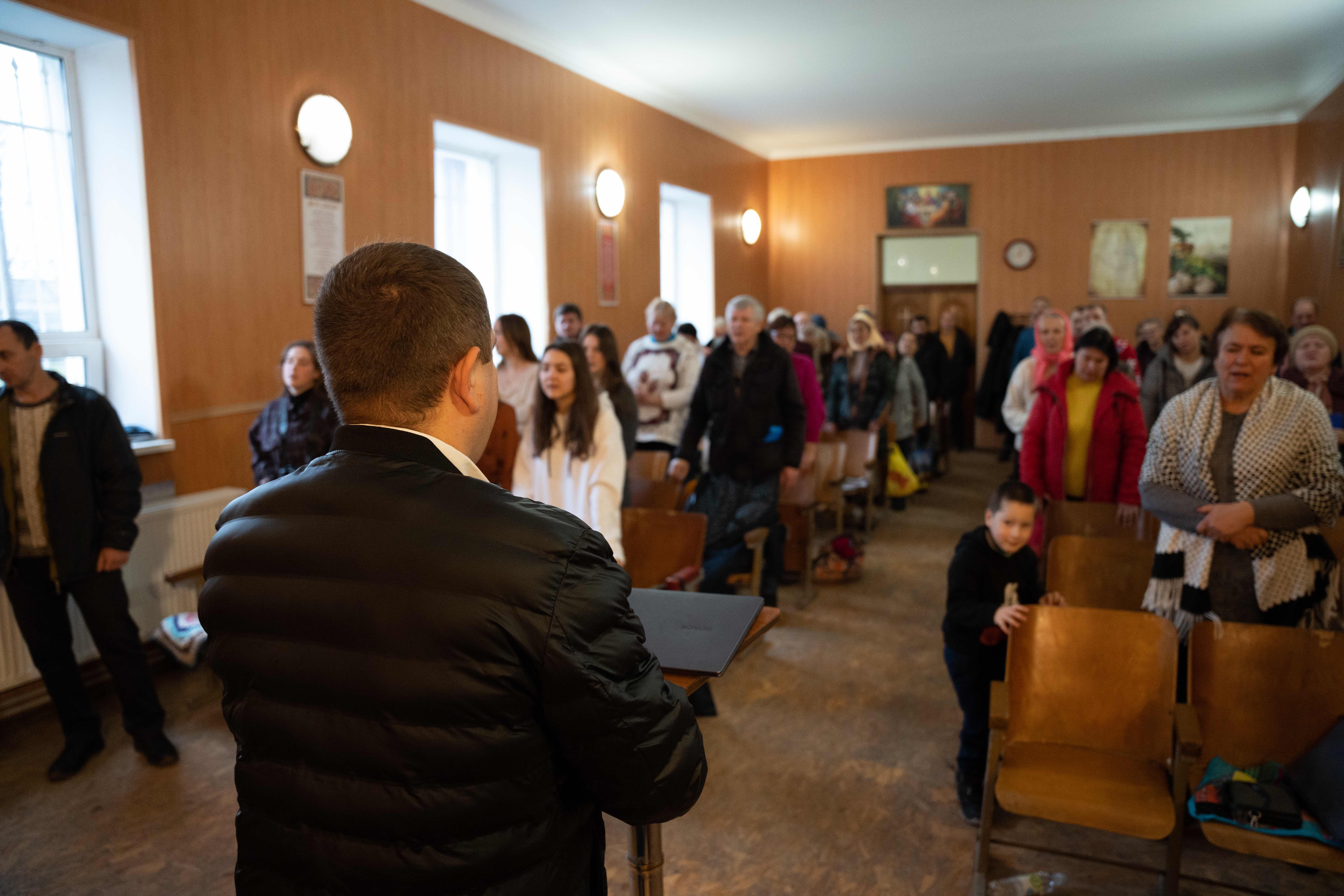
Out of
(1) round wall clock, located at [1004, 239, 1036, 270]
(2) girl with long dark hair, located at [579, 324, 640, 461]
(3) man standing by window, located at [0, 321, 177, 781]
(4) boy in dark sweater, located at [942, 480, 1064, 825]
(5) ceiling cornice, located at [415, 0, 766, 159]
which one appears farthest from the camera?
(1) round wall clock, located at [1004, 239, 1036, 270]

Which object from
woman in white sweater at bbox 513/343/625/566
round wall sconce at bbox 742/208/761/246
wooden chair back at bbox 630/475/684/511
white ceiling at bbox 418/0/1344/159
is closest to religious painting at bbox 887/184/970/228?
white ceiling at bbox 418/0/1344/159

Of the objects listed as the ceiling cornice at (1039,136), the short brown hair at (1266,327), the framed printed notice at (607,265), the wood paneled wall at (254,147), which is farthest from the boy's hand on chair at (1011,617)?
the ceiling cornice at (1039,136)

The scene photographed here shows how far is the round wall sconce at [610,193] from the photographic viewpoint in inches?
284

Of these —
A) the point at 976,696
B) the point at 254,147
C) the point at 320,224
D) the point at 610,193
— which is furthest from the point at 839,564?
the point at 254,147

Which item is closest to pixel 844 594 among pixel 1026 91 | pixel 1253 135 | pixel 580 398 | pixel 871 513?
pixel 871 513

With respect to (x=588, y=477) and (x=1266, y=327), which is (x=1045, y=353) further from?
(x=588, y=477)

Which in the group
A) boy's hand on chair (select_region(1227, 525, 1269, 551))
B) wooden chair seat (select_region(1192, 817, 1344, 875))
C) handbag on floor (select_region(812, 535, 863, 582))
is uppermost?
boy's hand on chair (select_region(1227, 525, 1269, 551))

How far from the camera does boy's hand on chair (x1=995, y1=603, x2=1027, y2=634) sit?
264 cm

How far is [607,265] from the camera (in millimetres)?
7367

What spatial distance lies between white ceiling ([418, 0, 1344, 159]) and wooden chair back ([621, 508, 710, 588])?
3569 millimetres

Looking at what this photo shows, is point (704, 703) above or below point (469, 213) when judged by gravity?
below

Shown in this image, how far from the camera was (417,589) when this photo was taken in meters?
0.96

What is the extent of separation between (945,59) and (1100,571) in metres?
5.28

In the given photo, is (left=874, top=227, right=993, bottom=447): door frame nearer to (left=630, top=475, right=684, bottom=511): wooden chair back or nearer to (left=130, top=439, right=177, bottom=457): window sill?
(left=630, top=475, right=684, bottom=511): wooden chair back
